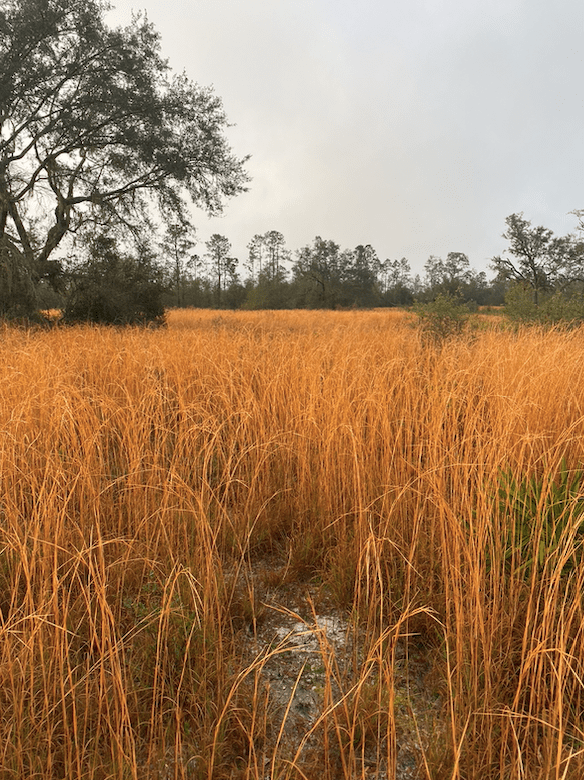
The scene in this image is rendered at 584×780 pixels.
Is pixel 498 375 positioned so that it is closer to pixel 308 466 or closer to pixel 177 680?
pixel 308 466

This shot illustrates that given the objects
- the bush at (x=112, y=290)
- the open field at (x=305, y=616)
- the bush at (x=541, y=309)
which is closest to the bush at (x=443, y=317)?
the bush at (x=541, y=309)

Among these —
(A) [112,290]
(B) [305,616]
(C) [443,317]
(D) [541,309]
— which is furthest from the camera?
(A) [112,290]

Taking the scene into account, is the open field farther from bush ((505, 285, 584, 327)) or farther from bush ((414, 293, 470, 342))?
bush ((505, 285, 584, 327))

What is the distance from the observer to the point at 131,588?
1.94m

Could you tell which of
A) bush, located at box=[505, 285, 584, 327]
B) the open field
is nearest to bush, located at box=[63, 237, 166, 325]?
the open field

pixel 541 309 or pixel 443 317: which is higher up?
pixel 541 309

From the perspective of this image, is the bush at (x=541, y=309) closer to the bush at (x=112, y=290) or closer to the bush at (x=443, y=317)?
the bush at (x=443, y=317)

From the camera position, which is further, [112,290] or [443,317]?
[112,290]

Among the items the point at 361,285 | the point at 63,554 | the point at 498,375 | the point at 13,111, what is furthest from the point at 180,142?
the point at 361,285

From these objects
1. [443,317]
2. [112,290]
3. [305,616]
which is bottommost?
[305,616]

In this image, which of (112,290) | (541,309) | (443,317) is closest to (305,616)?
(443,317)

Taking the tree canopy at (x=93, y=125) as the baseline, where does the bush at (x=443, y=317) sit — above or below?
below

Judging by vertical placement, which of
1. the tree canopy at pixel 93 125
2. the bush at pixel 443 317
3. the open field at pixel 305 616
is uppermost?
the tree canopy at pixel 93 125

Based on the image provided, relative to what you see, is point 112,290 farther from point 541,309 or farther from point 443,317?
point 541,309
